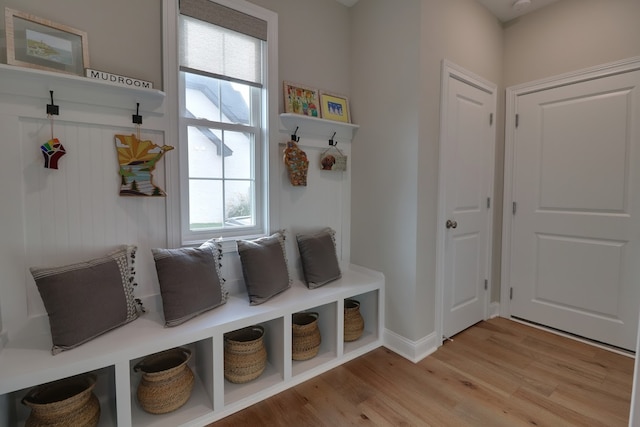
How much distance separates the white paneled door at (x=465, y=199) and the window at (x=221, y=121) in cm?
133

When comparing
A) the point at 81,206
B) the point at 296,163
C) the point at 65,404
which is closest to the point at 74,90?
the point at 81,206

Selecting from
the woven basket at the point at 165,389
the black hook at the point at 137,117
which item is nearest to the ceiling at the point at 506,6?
the black hook at the point at 137,117

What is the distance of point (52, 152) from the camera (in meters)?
1.45

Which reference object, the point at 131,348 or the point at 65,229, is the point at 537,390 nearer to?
the point at 131,348

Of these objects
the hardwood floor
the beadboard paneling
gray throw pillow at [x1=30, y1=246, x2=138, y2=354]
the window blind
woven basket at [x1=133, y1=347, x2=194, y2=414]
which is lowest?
the hardwood floor

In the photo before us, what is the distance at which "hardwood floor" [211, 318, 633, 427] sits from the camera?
5.32 feet

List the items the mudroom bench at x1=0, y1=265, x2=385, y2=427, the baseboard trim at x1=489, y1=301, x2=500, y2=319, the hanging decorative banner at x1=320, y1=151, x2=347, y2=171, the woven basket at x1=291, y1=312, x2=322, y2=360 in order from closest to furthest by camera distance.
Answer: the mudroom bench at x1=0, y1=265, x2=385, y2=427 < the woven basket at x1=291, y1=312, x2=322, y2=360 < the hanging decorative banner at x1=320, y1=151, x2=347, y2=171 < the baseboard trim at x1=489, y1=301, x2=500, y2=319

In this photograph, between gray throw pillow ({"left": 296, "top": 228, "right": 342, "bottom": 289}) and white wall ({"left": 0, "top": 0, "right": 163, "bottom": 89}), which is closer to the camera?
white wall ({"left": 0, "top": 0, "right": 163, "bottom": 89})

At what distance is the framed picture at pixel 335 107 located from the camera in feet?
7.93

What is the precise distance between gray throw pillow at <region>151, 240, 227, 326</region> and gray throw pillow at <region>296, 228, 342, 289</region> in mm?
635

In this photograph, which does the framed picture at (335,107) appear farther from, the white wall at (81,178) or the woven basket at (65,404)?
the woven basket at (65,404)

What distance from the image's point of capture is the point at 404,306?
7.33 feet

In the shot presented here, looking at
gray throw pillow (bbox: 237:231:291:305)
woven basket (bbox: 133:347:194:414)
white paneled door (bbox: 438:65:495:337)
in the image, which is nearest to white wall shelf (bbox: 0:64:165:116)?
gray throw pillow (bbox: 237:231:291:305)

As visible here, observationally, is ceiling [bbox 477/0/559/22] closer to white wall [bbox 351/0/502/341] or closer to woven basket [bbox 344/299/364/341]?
white wall [bbox 351/0/502/341]
